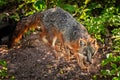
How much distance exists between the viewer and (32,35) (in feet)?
23.7

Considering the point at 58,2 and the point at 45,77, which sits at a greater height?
the point at 58,2

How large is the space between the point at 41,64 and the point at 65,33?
905 mm

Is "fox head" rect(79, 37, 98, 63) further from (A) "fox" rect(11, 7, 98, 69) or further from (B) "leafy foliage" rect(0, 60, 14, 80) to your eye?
(B) "leafy foliage" rect(0, 60, 14, 80)

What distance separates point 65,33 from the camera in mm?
6449

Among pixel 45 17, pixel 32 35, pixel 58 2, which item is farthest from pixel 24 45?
pixel 58 2

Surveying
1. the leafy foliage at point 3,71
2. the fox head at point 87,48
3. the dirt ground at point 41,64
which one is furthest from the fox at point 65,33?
the leafy foliage at point 3,71

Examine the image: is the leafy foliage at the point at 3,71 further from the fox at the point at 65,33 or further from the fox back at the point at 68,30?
the fox back at the point at 68,30

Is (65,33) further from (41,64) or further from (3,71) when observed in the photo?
(3,71)

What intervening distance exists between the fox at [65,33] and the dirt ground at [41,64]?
0.18 metres

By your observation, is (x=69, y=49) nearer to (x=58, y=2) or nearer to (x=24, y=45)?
(x=24, y=45)

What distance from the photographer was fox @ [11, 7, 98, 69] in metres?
6.17

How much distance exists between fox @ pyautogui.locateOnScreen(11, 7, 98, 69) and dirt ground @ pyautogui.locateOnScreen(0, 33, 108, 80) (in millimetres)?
175

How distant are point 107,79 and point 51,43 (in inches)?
64.2

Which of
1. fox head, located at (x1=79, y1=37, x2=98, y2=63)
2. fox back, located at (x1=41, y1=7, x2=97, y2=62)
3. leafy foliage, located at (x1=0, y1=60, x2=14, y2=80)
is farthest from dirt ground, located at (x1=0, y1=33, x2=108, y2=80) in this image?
fox back, located at (x1=41, y1=7, x2=97, y2=62)
